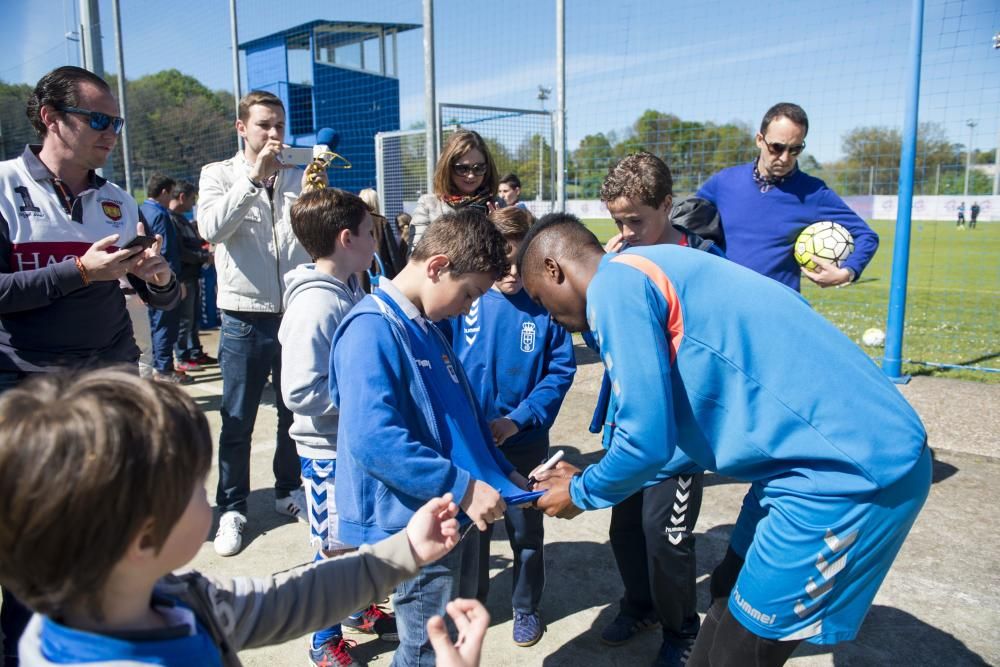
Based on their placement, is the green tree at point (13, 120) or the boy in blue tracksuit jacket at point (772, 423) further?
the green tree at point (13, 120)

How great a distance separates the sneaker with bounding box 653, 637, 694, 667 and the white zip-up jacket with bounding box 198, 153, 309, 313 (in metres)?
2.55

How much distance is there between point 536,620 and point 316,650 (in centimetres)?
90

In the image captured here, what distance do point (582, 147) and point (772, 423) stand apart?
8.98 meters

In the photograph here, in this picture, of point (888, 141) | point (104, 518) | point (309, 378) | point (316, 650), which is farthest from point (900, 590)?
point (888, 141)

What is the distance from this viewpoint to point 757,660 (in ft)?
6.12

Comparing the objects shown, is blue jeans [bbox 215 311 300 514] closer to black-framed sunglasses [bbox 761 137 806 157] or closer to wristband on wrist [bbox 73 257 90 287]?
wristband on wrist [bbox 73 257 90 287]

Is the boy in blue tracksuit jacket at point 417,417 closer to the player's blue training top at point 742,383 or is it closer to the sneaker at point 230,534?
the player's blue training top at point 742,383

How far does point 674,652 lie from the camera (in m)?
2.79

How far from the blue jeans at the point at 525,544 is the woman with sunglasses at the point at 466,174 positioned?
153 cm

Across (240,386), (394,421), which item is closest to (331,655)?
Result: (394,421)

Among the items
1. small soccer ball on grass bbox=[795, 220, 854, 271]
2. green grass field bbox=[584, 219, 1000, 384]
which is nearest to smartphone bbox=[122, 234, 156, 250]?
small soccer ball on grass bbox=[795, 220, 854, 271]

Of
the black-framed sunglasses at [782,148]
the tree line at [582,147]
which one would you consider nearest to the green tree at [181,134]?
the tree line at [582,147]

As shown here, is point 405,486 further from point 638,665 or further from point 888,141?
point 888,141

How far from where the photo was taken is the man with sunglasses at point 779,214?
372 centimetres
